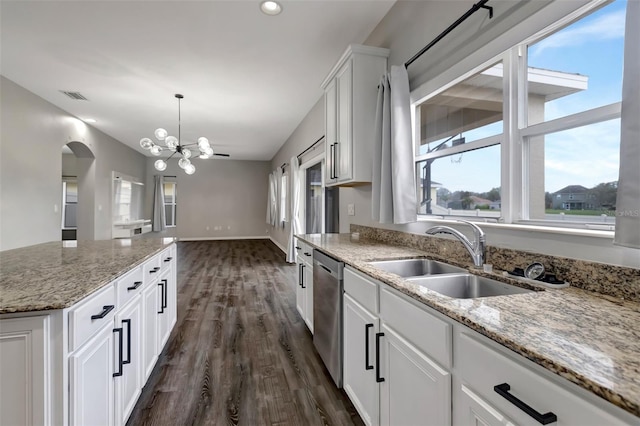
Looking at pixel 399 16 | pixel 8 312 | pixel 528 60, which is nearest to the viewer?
pixel 8 312

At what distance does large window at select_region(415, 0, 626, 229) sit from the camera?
118 centimetres

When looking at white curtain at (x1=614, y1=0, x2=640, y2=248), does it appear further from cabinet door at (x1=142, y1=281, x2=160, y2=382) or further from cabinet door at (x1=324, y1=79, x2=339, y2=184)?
cabinet door at (x1=142, y1=281, x2=160, y2=382)

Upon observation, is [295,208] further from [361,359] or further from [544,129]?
[544,129]

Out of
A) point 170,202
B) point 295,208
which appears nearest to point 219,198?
point 170,202

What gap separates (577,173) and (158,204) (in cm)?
1045

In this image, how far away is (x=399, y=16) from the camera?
7.93ft

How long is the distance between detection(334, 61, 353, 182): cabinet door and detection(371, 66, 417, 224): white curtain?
36cm

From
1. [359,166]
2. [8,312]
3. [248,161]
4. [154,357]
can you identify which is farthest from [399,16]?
[248,161]

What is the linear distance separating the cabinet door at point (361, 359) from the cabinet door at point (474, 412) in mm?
562

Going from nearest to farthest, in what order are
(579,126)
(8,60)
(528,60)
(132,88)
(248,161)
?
(579,126)
(528,60)
(8,60)
(132,88)
(248,161)

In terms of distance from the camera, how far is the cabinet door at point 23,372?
37.4 inches

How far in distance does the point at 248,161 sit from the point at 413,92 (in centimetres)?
890

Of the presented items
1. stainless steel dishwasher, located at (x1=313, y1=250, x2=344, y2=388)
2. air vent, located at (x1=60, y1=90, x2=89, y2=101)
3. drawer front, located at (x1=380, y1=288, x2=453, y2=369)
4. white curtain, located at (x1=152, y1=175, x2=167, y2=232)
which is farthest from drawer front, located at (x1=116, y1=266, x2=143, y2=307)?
white curtain, located at (x1=152, y1=175, x2=167, y2=232)

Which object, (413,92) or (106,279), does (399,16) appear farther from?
(106,279)
